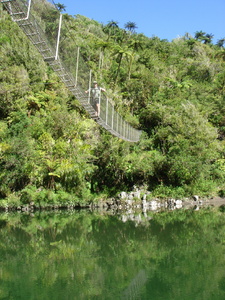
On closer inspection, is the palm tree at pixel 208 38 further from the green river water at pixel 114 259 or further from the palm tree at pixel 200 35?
the green river water at pixel 114 259

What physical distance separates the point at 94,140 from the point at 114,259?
34.0 ft

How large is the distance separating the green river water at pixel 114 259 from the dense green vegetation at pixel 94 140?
388cm

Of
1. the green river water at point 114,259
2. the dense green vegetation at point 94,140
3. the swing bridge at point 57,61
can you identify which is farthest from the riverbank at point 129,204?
the swing bridge at point 57,61

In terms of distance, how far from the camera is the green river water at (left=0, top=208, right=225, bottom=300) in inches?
163

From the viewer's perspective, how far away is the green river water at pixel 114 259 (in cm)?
413

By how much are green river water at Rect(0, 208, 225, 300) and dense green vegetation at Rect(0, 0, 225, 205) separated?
388 centimetres

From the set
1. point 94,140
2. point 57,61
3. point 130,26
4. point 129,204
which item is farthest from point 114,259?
point 130,26

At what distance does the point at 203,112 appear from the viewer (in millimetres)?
18109

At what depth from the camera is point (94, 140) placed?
15734 millimetres

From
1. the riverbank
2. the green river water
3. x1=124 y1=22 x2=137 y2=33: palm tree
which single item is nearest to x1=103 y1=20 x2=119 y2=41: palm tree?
x1=124 y1=22 x2=137 y2=33: palm tree

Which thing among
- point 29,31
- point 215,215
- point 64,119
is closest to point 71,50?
point 29,31

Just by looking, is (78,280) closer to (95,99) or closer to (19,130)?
(95,99)

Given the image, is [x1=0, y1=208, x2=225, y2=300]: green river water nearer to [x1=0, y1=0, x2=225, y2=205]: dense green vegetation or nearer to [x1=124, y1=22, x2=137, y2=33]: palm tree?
[x1=0, y1=0, x2=225, y2=205]: dense green vegetation

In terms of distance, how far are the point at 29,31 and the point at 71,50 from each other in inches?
52.0
